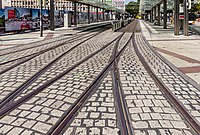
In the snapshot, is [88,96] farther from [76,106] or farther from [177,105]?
[177,105]

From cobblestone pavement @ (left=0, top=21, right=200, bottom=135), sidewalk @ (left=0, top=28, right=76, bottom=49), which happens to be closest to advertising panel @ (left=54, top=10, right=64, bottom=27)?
sidewalk @ (left=0, top=28, right=76, bottom=49)

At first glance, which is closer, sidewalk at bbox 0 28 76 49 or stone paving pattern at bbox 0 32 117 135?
stone paving pattern at bbox 0 32 117 135

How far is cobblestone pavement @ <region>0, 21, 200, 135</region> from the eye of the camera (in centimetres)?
380

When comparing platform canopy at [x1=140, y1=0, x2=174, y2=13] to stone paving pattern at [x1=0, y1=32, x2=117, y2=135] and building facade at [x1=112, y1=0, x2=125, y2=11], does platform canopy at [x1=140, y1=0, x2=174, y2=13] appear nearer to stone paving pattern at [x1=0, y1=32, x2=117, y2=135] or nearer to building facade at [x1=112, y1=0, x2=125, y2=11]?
building facade at [x1=112, y1=0, x2=125, y2=11]

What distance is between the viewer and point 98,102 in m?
4.99

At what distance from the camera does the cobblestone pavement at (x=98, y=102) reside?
3801 mm

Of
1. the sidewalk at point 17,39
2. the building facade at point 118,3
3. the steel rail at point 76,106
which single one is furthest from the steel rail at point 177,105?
the building facade at point 118,3

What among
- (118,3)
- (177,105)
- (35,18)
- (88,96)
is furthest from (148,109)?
(118,3)

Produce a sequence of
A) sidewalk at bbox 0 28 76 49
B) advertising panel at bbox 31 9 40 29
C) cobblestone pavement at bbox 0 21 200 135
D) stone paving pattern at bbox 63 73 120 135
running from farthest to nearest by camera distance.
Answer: advertising panel at bbox 31 9 40 29 → sidewalk at bbox 0 28 76 49 → cobblestone pavement at bbox 0 21 200 135 → stone paving pattern at bbox 63 73 120 135

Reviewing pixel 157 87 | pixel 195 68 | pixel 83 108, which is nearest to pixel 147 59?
pixel 195 68

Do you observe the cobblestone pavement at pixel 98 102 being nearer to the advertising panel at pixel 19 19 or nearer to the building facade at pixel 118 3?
the advertising panel at pixel 19 19

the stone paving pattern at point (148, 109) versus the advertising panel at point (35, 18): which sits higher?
the advertising panel at point (35, 18)

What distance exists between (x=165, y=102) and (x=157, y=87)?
1.14 metres

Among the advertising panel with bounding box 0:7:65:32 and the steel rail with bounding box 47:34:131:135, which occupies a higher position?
the advertising panel with bounding box 0:7:65:32
